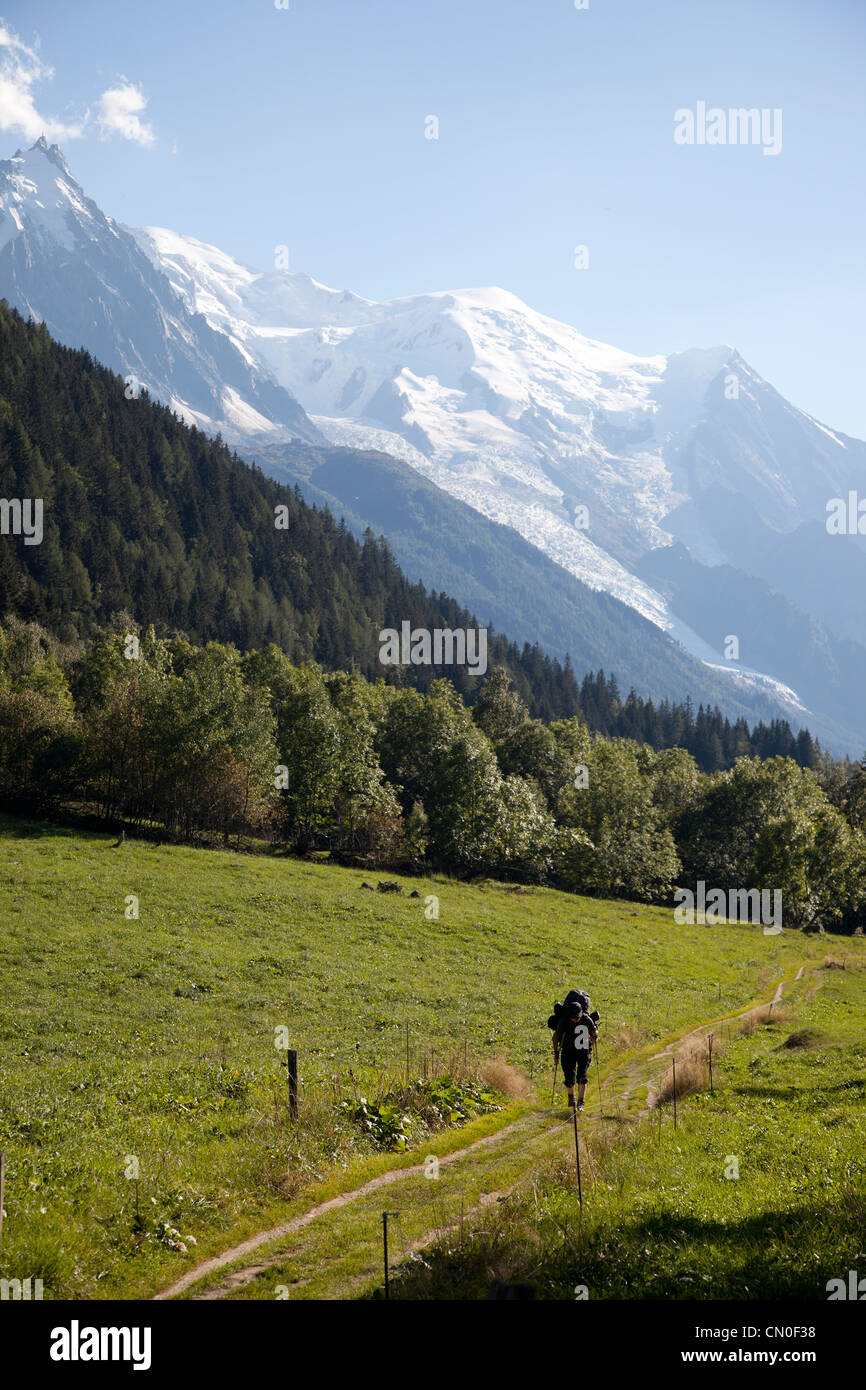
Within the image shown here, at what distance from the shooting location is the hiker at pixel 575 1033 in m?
21.0

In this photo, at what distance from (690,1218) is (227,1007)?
2392 centimetres

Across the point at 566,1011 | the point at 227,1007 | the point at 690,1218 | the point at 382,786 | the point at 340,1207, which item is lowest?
the point at 227,1007

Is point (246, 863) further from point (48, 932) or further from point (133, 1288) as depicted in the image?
point (133, 1288)

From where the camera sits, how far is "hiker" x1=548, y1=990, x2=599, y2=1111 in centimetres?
2095

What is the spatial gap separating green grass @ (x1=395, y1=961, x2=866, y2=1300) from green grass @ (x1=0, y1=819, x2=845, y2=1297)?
4639mm

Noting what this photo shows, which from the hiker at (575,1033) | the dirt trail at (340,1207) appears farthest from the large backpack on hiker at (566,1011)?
the dirt trail at (340,1207)

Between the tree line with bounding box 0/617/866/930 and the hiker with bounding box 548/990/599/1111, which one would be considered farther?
the tree line with bounding box 0/617/866/930

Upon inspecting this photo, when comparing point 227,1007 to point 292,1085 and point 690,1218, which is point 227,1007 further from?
point 690,1218

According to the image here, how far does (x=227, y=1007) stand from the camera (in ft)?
110

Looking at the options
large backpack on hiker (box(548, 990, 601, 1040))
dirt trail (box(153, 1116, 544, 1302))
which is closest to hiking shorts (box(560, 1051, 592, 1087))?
large backpack on hiker (box(548, 990, 601, 1040))

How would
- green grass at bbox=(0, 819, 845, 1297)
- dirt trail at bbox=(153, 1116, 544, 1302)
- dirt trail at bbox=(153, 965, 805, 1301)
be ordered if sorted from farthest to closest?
green grass at bbox=(0, 819, 845, 1297)
dirt trail at bbox=(153, 1116, 544, 1302)
dirt trail at bbox=(153, 965, 805, 1301)

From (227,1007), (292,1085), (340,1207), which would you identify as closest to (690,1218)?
(340,1207)

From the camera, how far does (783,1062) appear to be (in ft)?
96.1

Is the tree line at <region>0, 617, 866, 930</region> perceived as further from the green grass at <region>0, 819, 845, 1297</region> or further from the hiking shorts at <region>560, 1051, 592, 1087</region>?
the hiking shorts at <region>560, 1051, 592, 1087</region>
